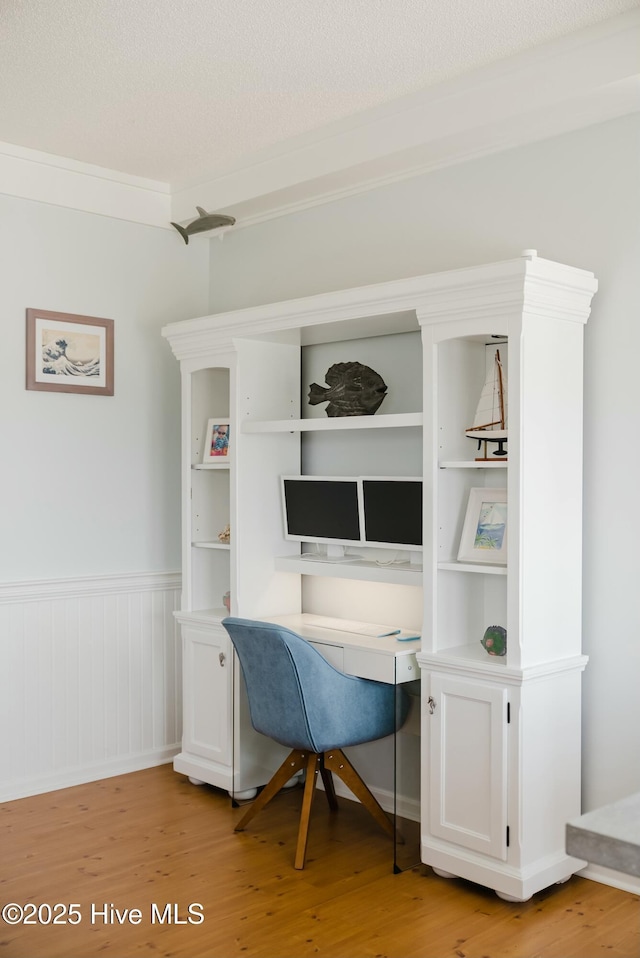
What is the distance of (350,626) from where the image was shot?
12.9ft

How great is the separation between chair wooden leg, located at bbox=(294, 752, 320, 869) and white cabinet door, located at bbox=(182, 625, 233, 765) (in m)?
0.67

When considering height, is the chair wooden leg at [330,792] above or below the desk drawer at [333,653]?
below

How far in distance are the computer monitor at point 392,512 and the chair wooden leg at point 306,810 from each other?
86 centimetres

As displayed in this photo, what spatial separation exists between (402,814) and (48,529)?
201 centimetres

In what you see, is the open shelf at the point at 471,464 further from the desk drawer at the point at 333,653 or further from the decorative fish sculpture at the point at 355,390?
the desk drawer at the point at 333,653

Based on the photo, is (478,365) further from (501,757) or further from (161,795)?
(161,795)

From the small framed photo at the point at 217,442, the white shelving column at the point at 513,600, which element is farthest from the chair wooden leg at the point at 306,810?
the small framed photo at the point at 217,442

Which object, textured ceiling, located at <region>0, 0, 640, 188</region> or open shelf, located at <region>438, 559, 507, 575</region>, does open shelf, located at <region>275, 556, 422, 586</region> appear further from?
textured ceiling, located at <region>0, 0, 640, 188</region>

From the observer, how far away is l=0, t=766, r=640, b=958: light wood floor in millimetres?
2775

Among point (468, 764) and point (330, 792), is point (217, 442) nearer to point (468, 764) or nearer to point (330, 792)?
point (330, 792)

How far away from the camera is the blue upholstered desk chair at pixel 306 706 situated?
337 centimetres

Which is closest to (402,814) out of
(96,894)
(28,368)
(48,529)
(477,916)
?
(477,916)

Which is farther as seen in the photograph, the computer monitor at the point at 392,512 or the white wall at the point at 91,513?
the white wall at the point at 91,513

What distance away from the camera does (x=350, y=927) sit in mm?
2887
